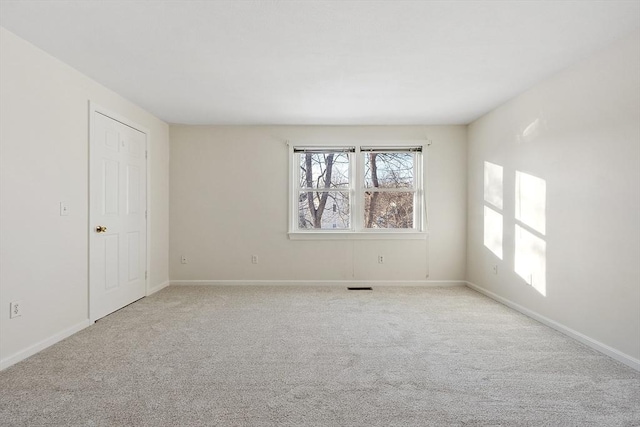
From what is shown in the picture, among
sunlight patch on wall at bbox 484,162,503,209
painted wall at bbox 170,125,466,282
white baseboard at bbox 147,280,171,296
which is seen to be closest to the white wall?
white baseboard at bbox 147,280,171,296

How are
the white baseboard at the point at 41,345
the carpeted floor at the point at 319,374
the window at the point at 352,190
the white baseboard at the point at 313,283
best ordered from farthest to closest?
the window at the point at 352,190 → the white baseboard at the point at 313,283 → the white baseboard at the point at 41,345 → the carpeted floor at the point at 319,374

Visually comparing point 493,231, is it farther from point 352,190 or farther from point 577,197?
point 352,190

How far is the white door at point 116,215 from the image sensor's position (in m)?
3.39

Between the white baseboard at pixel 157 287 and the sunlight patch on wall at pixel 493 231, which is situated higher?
the sunlight patch on wall at pixel 493 231

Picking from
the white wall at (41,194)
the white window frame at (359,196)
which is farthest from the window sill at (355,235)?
the white wall at (41,194)

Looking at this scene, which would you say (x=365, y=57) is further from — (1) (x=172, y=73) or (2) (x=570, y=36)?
(1) (x=172, y=73)

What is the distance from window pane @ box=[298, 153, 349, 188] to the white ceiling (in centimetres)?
121

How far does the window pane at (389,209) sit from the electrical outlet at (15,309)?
3948 mm

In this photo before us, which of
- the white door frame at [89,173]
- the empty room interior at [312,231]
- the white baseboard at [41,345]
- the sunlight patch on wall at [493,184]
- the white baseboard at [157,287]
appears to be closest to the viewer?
the empty room interior at [312,231]

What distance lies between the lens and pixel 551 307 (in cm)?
324

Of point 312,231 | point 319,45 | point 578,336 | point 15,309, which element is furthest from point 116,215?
point 578,336

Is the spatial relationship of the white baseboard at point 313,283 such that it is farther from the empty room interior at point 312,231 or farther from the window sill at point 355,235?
the window sill at point 355,235

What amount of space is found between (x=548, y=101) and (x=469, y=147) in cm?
167

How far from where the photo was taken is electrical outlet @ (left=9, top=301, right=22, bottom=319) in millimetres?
2453
